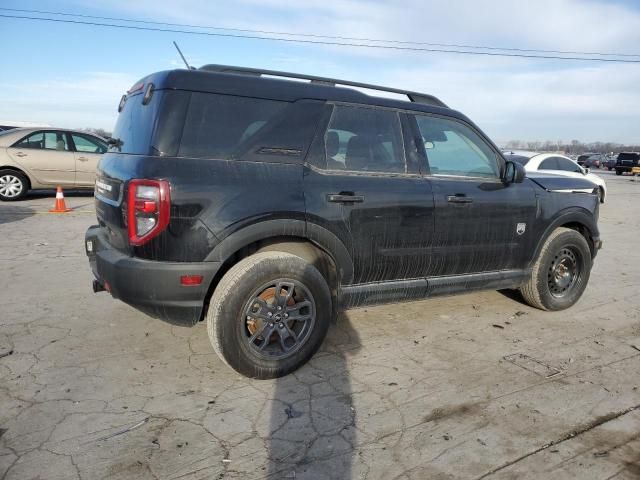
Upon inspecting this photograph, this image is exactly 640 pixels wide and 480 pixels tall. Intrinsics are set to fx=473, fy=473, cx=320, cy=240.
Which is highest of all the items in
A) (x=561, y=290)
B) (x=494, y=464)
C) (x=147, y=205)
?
(x=147, y=205)

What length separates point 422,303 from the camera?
4.93 m

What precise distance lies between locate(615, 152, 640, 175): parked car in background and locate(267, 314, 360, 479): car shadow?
1503 inches

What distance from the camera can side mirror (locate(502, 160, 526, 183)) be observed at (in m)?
4.16

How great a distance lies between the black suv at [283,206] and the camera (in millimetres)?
2904

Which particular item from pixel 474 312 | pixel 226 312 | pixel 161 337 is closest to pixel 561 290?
pixel 474 312

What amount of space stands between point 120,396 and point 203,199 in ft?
4.42

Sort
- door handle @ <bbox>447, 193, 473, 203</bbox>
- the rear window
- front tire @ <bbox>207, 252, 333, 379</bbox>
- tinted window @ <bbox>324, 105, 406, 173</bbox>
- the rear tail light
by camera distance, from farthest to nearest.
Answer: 1. the rear window
2. door handle @ <bbox>447, 193, 473, 203</bbox>
3. tinted window @ <bbox>324, 105, 406, 173</bbox>
4. front tire @ <bbox>207, 252, 333, 379</bbox>
5. the rear tail light

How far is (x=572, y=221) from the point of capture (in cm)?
471

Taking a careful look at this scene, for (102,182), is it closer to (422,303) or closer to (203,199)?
(203,199)

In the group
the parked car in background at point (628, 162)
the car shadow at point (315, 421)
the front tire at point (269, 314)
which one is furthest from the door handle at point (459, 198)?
the parked car in background at point (628, 162)

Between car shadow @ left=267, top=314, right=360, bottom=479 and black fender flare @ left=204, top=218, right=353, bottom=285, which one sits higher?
black fender flare @ left=204, top=218, right=353, bottom=285

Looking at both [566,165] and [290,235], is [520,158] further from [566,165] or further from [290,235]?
[290,235]

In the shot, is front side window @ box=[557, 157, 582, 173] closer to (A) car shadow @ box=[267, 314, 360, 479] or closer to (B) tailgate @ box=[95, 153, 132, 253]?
(A) car shadow @ box=[267, 314, 360, 479]

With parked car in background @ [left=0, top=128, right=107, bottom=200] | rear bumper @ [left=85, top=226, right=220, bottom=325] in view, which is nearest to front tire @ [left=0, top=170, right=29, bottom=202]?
parked car in background @ [left=0, top=128, right=107, bottom=200]
